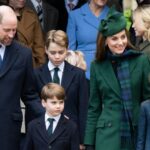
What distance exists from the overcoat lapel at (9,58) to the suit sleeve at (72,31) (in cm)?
189

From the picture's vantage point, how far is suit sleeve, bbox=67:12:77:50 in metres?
9.09

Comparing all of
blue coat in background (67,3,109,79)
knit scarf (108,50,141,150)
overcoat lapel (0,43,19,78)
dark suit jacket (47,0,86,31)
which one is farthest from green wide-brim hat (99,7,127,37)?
dark suit jacket (47,0,86,31)

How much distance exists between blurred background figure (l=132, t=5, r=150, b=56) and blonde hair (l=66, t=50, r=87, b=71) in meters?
0.80

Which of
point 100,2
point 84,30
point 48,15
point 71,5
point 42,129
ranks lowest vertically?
point 42,129

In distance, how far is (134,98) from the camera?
680cm

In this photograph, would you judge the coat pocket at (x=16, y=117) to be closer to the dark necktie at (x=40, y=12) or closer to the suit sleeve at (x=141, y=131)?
the suit sleeve at (x=141, y=131)

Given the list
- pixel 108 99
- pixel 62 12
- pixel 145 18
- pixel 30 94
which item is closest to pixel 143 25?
pixel 145 18

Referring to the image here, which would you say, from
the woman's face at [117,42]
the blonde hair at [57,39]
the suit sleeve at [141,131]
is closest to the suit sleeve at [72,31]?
the blonde hair at [57,39]

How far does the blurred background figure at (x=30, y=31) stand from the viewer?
912 centimetres

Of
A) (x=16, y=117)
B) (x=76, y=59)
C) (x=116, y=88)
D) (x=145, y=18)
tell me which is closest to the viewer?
(x=116, y=88)

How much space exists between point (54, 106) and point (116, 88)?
756 mm

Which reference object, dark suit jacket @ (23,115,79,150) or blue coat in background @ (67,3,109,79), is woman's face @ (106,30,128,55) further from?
blue coat in background @ (67,3,109,79)

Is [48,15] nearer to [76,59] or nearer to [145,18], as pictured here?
[76,59]

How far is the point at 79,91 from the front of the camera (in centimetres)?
803
